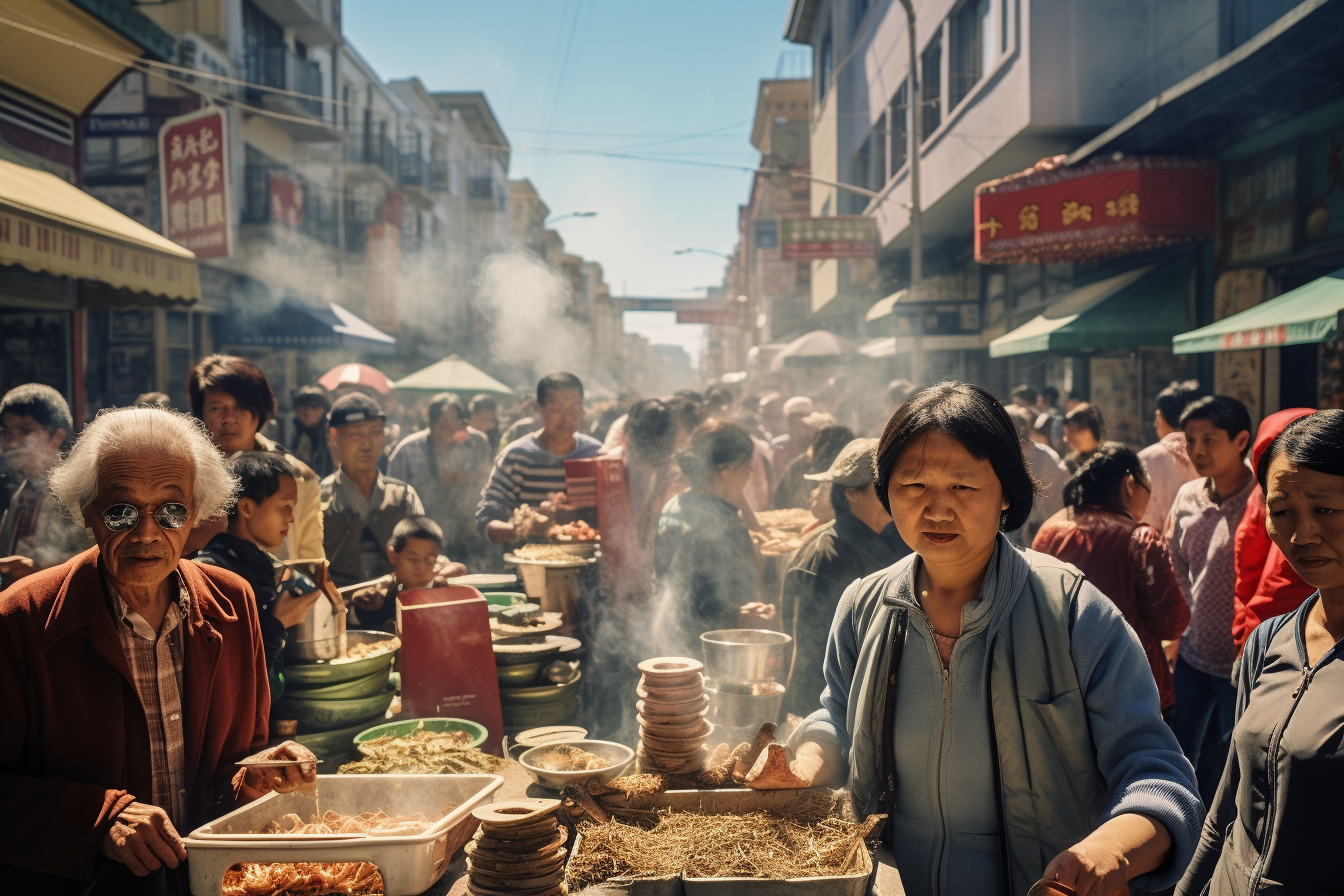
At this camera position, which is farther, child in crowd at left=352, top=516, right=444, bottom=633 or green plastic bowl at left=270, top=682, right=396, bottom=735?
child in crowd at left=352, top=516, right=444, bottom=633

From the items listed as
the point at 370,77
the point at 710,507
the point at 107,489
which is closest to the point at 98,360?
the point at 710,507

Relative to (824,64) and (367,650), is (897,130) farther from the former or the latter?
(367,650)

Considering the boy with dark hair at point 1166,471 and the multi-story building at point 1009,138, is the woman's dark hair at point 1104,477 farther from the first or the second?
the multi-story building at point 1009,138

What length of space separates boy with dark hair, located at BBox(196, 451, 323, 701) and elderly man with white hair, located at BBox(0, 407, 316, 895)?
0.70 m

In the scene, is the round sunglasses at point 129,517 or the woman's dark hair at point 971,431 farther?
the round sunglasses at point 129,517

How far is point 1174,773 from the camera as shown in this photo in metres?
1.81

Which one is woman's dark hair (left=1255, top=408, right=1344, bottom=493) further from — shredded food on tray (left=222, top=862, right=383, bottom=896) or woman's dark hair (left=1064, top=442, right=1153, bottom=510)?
shredded food on tray (left=222, top=862, right=383, bottom=896)

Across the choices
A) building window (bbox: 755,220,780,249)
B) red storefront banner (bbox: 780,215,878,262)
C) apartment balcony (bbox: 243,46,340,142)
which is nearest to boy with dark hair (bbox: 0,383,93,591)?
red storefront banner (bbox: 780,215,878,262)

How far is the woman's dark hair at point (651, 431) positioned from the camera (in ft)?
20.3

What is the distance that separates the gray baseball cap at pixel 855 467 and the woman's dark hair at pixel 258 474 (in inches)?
93.1

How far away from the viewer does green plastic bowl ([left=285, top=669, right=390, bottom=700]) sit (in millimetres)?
3553

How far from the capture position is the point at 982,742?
202 cm

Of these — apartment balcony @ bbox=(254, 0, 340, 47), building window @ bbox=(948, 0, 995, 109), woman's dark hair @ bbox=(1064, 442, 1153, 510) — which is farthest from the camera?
apartment balcony @ bbox=(254, 0, 340, 47)

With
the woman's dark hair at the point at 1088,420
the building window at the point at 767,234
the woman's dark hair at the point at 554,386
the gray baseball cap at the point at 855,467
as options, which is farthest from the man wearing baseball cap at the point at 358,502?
the building window at the point at 767,234
